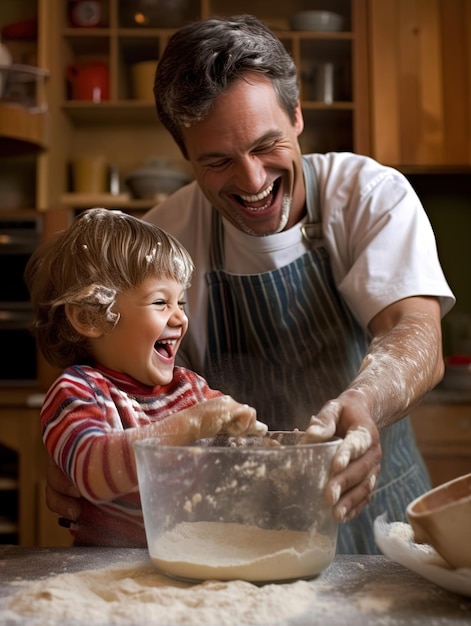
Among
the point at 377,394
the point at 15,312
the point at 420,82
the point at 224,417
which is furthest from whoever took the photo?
the point at 420,82

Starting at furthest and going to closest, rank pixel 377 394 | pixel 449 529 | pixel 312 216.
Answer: pixel 312 216, pixel 377 394, pixel 449 529

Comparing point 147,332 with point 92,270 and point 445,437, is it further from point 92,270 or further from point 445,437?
point 445,437

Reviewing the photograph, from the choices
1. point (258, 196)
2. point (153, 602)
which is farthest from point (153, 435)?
point (258, 196)

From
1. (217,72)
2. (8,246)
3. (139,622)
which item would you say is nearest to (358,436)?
(139,622)

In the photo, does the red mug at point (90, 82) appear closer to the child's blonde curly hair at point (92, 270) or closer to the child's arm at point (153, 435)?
the child's blonde curly hair at point (92, 270)

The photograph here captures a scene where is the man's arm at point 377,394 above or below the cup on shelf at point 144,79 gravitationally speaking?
below

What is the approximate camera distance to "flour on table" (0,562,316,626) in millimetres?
661

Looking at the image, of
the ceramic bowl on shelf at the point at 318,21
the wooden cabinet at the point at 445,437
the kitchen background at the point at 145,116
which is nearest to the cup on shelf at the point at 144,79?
the kitchen background at the point at 145,116

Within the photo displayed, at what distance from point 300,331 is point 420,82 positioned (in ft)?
6.48

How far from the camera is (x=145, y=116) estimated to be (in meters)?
3.16

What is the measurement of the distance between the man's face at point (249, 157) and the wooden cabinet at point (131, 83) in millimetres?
1768

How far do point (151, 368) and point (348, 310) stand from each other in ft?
1.53

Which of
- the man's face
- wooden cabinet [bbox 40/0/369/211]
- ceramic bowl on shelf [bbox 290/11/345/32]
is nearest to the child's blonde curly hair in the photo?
the man's face

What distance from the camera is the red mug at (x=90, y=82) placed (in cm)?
309
